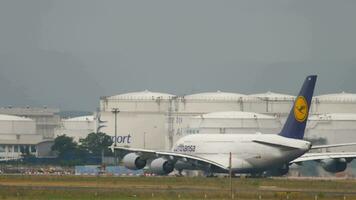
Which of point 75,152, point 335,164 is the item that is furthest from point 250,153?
point 75,152

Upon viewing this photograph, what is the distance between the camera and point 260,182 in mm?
121938

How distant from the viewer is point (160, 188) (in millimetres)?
110188

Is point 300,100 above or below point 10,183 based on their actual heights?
above

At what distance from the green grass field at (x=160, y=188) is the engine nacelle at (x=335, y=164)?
34.8 feet

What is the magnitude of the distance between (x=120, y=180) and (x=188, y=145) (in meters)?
18.4

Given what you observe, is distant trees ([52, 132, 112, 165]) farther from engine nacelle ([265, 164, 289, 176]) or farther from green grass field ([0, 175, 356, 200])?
green grass field ([0, 175, 356, 200])

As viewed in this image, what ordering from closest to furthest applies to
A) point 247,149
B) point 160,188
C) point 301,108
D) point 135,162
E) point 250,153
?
point 160,188 < point 301,108 < point 250,153 < point 247,149 < point 135,162

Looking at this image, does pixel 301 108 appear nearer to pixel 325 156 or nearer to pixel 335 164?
pixel 325 156

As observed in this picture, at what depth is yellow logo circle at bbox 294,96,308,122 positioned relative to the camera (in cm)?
13062

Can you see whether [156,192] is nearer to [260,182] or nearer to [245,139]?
[260,182]

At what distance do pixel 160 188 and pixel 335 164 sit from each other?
30.7 metres

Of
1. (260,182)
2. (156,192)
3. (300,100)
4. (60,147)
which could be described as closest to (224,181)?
(260,182)

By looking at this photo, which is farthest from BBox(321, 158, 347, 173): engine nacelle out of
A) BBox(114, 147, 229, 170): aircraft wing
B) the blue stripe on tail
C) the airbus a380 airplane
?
BBox(114, 147, 229, 170): aircraft wing

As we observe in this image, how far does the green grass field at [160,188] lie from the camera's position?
97.4 meters
